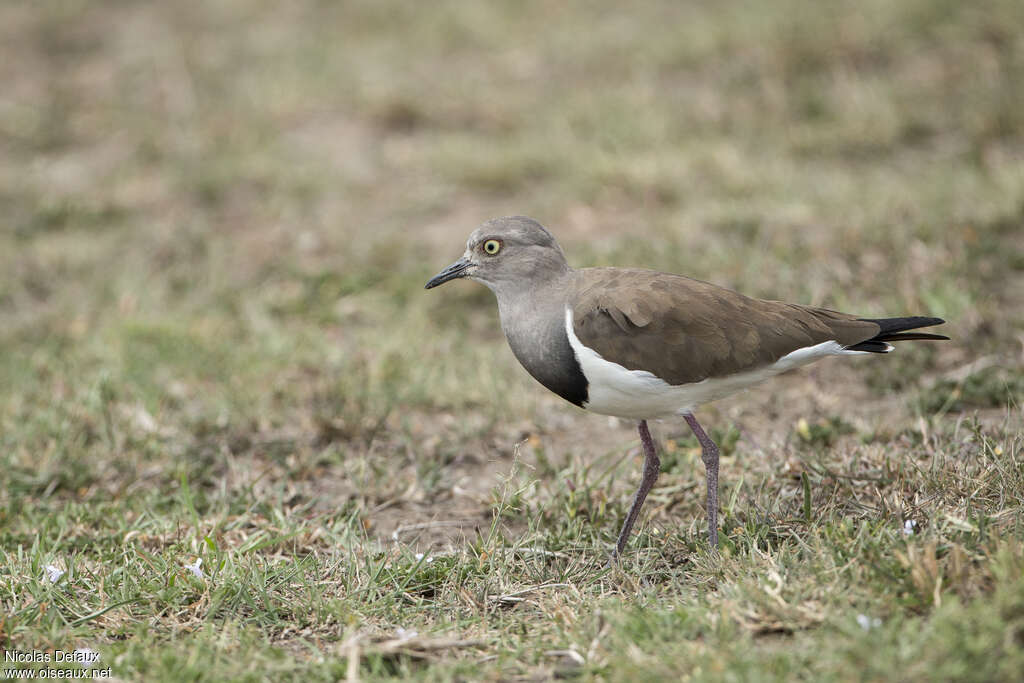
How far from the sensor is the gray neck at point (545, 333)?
396 cm

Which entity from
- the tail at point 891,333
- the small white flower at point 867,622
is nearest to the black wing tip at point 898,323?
the tail at point 891,333

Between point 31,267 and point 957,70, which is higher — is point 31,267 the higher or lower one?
the lower one

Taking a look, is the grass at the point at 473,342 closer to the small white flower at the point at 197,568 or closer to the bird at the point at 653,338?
the small white flower at the point at 197,568

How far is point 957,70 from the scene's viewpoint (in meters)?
8.33

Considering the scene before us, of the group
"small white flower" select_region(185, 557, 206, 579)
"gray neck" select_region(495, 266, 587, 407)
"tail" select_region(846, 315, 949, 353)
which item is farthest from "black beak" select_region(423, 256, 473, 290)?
"tail" select_region(846, 315, 949, 353)

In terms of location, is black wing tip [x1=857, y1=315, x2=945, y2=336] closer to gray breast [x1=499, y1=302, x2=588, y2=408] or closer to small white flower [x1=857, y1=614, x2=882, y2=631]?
gray breast [x1=499, y1=302, x2=588, y2=408]

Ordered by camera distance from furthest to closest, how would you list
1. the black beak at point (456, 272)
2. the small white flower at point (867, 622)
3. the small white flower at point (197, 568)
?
the black beak at point (456, 272)
the small white flower at point (197, 568)
the small white flower at point (867, 622)

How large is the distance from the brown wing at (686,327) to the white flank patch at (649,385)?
27 mm

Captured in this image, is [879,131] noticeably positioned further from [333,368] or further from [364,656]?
[364,656]

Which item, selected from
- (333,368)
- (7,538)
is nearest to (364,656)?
(7,538)

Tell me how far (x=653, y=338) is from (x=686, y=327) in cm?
14

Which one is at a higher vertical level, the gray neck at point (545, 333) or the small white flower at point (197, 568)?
the gray neck at point (545, 333)

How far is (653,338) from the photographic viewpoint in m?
3.93

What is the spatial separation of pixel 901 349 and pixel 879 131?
9.43 ft
